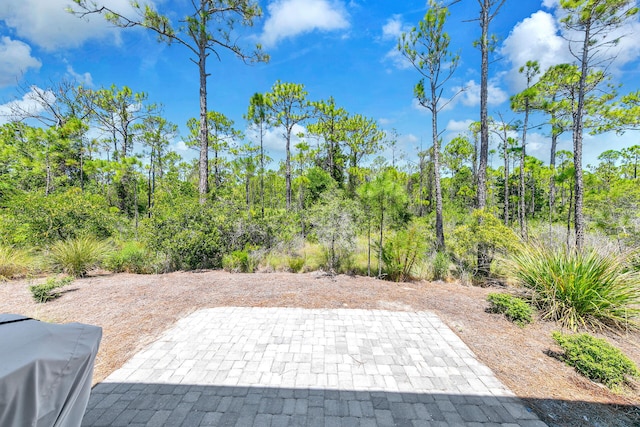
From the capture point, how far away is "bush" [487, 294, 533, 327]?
3703 mm

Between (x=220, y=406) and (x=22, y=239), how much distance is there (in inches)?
309

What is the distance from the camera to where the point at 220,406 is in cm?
207

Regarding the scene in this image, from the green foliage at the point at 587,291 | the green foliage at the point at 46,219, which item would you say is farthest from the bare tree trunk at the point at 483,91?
the green foliage at the point at 46,219

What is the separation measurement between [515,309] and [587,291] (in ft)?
3.33

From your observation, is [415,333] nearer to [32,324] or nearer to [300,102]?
[32,324]

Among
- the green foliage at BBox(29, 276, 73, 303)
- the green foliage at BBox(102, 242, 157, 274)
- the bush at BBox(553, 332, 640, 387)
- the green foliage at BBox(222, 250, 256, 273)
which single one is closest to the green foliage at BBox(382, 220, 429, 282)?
the bush at BBox(553, 332, 640, 387)

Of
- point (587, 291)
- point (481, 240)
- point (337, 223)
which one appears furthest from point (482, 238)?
point (337, 223)

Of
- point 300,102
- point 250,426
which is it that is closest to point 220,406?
point 250,426

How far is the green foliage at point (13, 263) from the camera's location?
5.58 m

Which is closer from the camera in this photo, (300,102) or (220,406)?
(220,406)

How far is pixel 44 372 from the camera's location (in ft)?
3.25

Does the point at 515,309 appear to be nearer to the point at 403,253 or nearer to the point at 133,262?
the point at 403,253

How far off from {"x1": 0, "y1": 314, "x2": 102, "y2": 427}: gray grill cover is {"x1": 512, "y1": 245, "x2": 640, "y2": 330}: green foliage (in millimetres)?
5201

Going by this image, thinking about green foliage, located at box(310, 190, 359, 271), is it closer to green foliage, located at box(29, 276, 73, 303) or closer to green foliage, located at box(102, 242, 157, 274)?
green foliage, located at box(102, 242, 157, 274)
